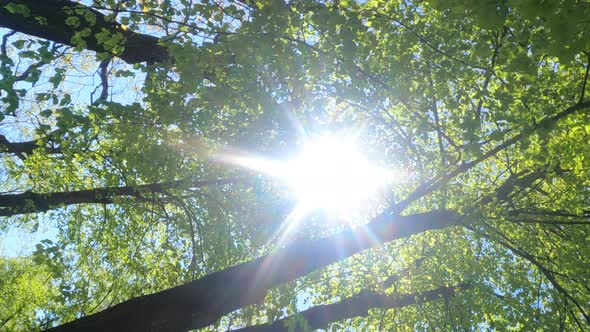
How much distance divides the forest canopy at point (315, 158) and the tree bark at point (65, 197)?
0.04 m

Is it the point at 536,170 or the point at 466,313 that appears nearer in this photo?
the point at 536,170

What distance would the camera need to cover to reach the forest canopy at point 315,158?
14.3ft

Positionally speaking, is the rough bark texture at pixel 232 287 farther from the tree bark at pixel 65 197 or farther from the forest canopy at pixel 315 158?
the tree bark at pixel 65 197

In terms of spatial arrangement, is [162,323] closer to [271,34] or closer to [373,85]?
[271,34]

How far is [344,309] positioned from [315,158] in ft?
8.64

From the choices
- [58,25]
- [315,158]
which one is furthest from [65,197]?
[315,158]

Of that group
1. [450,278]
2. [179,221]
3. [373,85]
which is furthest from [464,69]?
[179,221]

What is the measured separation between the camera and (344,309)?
6.31 m

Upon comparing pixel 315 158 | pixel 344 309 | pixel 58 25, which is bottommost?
pixel 344 309

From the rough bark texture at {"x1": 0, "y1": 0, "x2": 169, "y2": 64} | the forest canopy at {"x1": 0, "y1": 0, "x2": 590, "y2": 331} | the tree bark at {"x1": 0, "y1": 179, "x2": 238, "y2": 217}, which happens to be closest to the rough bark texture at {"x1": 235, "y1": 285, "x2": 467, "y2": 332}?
the forest canopy at {"x1": 0, "y1": 0, "x2": 590, "y2": 331}

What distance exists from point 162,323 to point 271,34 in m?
3.41

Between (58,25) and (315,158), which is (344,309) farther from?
(58,25)

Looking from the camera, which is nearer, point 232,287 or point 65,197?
point 232,287

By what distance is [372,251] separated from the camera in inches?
393
